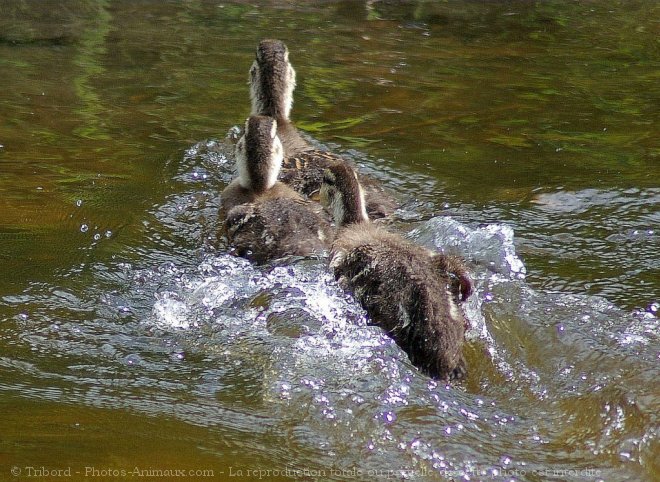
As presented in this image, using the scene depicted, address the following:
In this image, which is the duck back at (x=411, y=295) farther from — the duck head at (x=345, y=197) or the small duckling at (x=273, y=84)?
the small duckling at (x=273, y=84)

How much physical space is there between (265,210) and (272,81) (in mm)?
2416

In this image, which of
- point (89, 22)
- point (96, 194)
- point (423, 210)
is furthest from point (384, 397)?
point (89, 22)

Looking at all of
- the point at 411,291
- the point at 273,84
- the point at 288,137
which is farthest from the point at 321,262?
the point at 273,84

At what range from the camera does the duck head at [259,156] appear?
6945 millimetres

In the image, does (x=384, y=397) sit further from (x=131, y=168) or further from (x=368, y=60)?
(x=368, y=60)

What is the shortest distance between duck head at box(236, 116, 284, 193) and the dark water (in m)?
0.41

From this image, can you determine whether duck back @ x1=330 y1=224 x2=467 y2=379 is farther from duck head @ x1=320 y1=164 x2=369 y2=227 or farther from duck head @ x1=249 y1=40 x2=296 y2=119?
duck head @ x1=249 y1=40 x2=296 y2=119

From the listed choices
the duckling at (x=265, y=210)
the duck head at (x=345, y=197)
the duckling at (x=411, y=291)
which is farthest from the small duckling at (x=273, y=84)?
the duckling at (x=411, y=291)

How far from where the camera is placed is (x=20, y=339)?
197 inches

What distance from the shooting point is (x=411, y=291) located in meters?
4.95

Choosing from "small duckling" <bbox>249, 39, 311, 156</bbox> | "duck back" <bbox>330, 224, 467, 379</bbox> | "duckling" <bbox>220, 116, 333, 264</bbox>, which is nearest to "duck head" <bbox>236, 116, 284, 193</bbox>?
"duckling" <bbox>220, 116, 333, 264</bbox>

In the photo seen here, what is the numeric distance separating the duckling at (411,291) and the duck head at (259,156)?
3.91ft

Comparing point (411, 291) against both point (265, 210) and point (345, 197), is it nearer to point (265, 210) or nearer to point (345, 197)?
point (345, 197)

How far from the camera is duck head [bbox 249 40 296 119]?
8.51m
